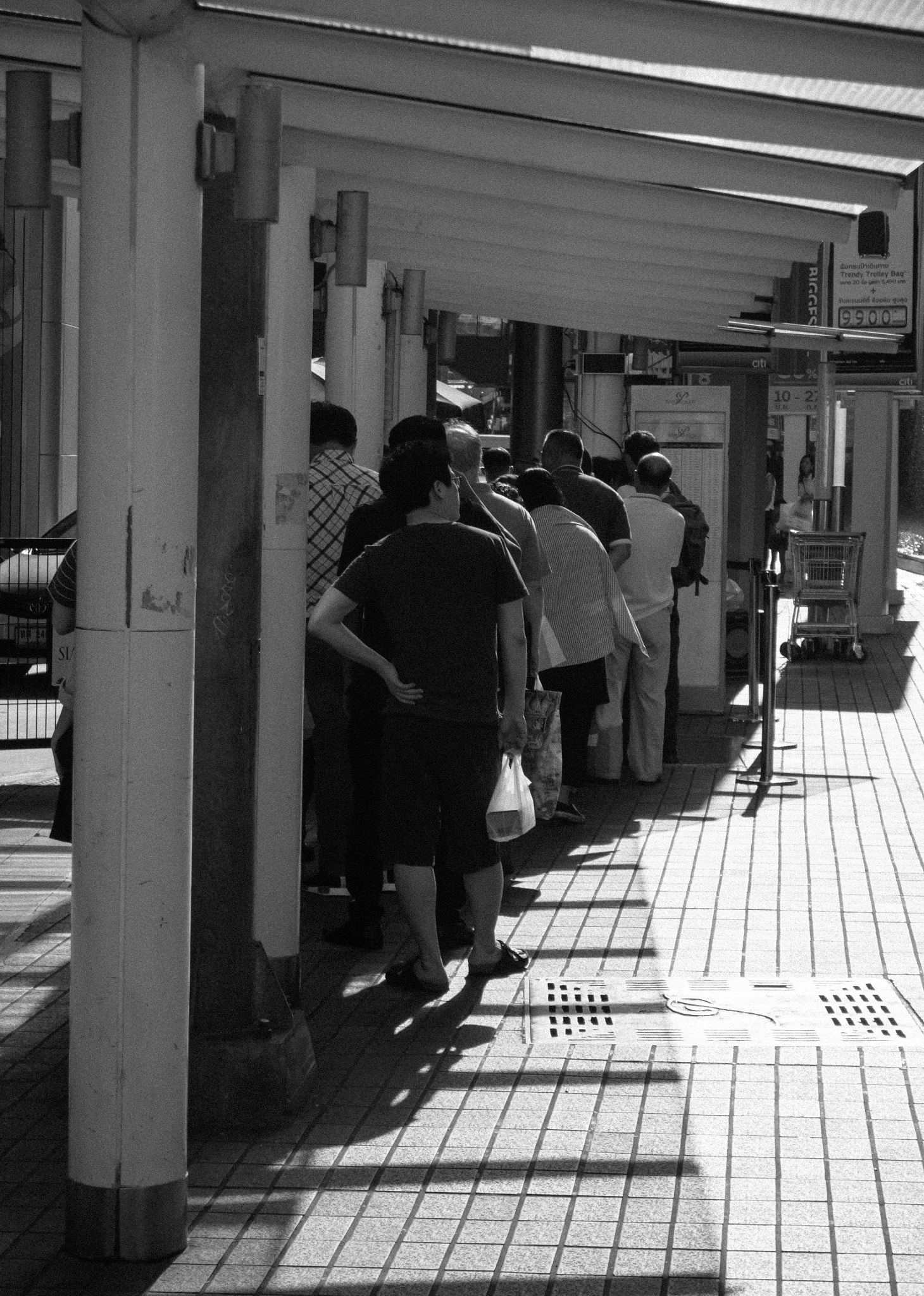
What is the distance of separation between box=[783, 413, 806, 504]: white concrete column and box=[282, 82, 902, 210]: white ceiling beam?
3257 cm

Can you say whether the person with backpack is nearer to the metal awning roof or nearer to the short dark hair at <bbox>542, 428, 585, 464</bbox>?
→ the short dark hair at <bbox>542, 428, 585, 464</bbox>

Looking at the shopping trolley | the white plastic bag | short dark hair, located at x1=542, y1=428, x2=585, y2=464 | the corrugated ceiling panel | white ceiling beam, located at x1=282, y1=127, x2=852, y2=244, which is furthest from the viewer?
the shopping trolley

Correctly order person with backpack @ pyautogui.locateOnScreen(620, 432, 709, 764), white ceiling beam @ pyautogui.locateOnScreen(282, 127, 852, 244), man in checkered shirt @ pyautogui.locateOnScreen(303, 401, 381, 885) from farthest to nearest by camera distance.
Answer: person with backpack @ pyautogui.locateOnScreen(620, 432, 709, 764) < man in checkered shirt @ pyautogui.locateOnScreen(303, 401, 381, 885) < white ceiling beam @ pyautogui.locateOnScreen(282, 127, 852, 244)

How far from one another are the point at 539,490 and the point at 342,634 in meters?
3.52

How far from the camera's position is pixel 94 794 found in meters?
4.11

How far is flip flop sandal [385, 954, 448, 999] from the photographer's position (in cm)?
646

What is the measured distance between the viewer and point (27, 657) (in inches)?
512

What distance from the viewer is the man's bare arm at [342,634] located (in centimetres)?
634

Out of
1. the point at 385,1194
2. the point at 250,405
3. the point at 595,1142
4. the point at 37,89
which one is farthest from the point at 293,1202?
the point at 37,89

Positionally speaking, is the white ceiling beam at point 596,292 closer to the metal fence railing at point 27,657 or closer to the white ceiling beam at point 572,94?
the metal fence railing at point 27,657

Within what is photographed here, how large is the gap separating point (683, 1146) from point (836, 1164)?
1.22ft

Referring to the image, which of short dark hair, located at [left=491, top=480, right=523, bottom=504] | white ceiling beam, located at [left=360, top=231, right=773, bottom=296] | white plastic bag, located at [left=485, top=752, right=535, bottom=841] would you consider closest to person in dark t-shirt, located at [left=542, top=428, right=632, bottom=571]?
short dark hair, located at [left=491, top=480, right=523, bottom=504]

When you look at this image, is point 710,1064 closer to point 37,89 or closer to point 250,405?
point 250,405

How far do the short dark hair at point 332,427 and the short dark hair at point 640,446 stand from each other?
14.5ft
